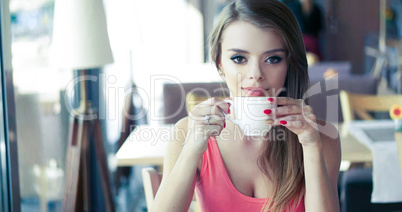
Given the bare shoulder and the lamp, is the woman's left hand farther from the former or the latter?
the lamp

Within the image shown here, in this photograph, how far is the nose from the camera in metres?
1.09

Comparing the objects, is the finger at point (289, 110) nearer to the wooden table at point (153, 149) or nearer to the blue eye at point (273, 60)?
the blue eye at point (273, 60)

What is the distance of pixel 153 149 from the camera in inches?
76.8

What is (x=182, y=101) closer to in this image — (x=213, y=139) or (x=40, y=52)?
(x=40, y=52)

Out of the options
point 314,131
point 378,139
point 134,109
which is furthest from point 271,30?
point 134,109

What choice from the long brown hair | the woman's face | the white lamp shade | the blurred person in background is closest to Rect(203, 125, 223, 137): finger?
the woman's face

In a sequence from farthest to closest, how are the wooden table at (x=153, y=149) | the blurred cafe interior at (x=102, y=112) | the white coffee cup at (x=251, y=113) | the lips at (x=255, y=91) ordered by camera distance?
the wooden table at (x=153, y=149), the blurred cafe interior at (x=102, y=112), the lips at (x=255, y=91), the white coffee cup at (x=251, y=113)

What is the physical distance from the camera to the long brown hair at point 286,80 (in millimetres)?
1107

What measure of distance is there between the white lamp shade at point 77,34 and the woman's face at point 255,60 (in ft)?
3.15

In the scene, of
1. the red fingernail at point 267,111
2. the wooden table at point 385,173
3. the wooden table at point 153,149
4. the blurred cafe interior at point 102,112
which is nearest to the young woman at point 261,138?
the red fingernail at point 267,111

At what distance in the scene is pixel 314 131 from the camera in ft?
3.35

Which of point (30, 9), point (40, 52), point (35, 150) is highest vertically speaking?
point (30, 9)

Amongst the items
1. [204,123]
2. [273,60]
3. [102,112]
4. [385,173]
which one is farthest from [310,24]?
[204,123]

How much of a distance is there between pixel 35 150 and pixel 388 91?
5.12 metres
